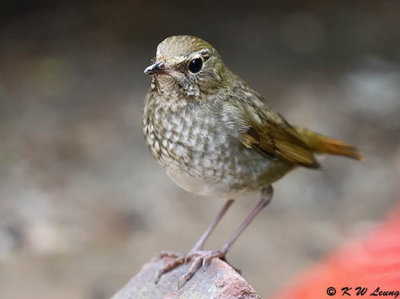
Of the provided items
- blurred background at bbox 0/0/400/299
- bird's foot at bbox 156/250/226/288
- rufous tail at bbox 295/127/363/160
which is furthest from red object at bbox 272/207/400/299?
blurred background at bbox 0/0/400/299

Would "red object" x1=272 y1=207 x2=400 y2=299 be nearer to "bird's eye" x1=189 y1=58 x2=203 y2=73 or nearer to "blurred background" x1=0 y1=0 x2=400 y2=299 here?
"bird's eye" x1=189 y1=58 x2=203 y2=73

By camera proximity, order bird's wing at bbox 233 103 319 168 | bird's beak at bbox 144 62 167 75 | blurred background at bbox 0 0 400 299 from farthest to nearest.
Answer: blurred background at bbox 0 0 400 299, bird's wing at bbox 233 103 319 168, bird's beak at bbox 144 62 167 75

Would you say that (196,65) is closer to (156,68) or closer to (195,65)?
(195,65)

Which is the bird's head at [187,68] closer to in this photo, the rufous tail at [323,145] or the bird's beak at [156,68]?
the bird's beak at [156,68]

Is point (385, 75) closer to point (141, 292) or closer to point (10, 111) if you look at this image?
point (10, 111)

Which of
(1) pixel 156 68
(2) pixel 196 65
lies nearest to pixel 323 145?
(2) pixel 196 65

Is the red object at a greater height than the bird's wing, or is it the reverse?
the bird's wing

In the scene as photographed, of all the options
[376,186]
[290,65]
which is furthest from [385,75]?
[376,186]
